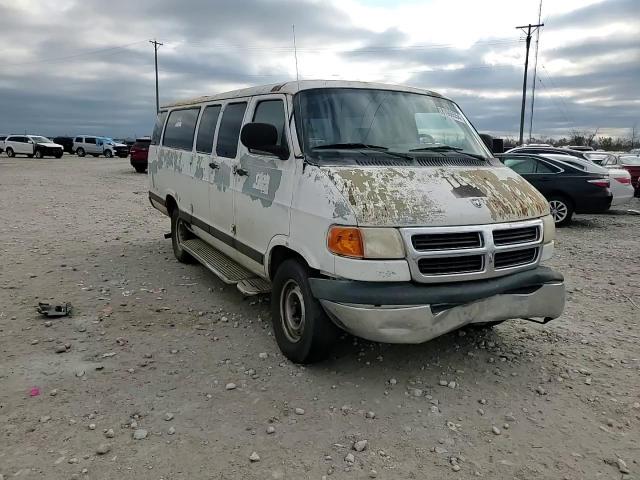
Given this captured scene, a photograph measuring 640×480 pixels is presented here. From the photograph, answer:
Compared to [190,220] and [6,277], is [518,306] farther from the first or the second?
[6,277]

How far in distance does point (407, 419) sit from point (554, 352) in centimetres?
176

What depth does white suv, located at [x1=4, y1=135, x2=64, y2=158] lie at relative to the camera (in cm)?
4078

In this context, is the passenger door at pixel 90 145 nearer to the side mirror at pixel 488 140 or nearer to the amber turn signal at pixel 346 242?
the side mirror at pixel 488 140

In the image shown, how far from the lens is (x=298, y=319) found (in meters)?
4.23

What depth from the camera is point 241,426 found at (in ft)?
10.8

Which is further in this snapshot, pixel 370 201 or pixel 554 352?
pixel 554 352

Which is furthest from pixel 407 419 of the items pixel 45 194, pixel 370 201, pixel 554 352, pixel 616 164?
pixel 616 164

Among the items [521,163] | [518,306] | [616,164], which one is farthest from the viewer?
[616,164]

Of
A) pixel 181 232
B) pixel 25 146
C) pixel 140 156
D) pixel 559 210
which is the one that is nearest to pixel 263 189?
pixel 181 232

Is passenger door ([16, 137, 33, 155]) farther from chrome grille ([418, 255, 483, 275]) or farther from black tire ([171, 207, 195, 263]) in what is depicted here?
chrome grille ([418, 255, 483, 275])

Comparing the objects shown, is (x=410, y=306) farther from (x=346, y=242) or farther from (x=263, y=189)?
(x=263, y=189)

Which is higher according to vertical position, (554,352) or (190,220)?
(190,220)

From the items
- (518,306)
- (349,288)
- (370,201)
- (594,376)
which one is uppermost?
(370,201)

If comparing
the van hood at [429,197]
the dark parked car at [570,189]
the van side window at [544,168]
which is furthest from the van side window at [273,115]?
the van side window at [544,168]
